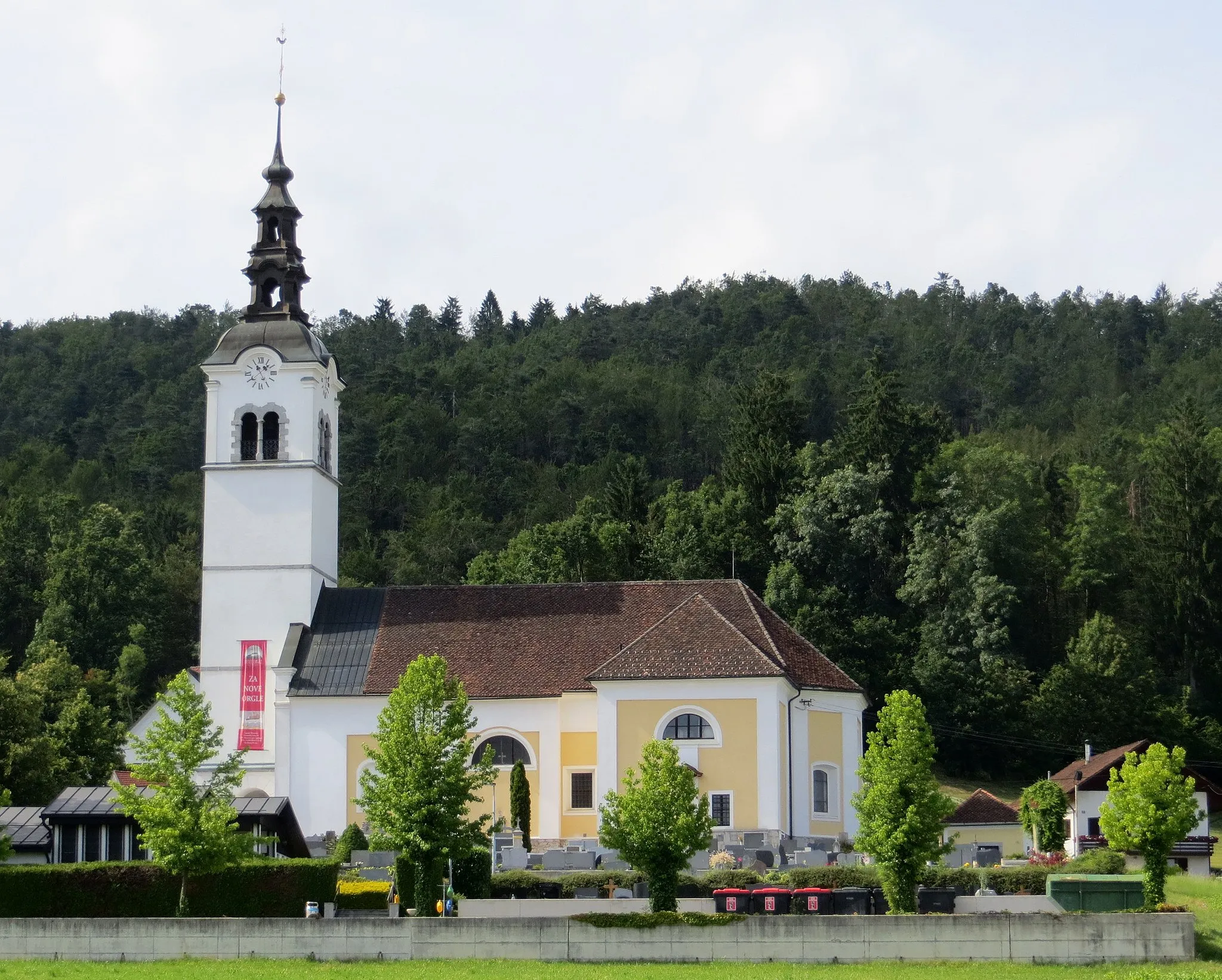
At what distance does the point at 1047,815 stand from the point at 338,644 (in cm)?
2219

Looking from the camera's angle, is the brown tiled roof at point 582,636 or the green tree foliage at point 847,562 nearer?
the brown tiled roof at point 582,636

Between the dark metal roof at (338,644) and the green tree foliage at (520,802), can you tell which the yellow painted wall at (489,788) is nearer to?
the green tree foliage at (520,802)

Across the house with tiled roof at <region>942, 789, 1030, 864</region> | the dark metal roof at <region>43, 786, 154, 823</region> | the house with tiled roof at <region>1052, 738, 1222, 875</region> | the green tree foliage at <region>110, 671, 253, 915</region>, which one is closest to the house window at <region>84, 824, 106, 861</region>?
the dark metal roof at <region>43, 786, 154, 823</region>

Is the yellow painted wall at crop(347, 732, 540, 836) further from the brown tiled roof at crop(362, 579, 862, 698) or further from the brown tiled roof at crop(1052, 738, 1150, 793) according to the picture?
the brown tiled roof at crop(1052, 738, 1150, 793)

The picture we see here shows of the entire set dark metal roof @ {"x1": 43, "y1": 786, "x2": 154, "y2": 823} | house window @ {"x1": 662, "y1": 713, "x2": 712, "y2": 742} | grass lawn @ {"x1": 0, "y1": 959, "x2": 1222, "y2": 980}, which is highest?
house window @ {"x1": 662, "y1": 713, "x2": 712, "y2": 742}

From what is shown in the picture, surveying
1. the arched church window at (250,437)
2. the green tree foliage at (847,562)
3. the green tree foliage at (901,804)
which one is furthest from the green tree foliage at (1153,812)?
the green tree foliage at (847,562)

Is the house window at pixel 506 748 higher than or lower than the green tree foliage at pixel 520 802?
higher

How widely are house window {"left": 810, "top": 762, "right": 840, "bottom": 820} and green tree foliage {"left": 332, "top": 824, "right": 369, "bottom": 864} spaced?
510 inches

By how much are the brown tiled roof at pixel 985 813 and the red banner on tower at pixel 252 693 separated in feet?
76.9

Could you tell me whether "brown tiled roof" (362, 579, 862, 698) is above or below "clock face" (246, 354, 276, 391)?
below

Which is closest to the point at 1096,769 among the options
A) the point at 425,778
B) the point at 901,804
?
the point at 901,804

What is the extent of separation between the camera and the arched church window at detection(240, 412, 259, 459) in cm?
5584

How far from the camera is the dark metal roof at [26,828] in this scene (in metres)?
43.8

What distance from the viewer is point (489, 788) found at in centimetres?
5181
